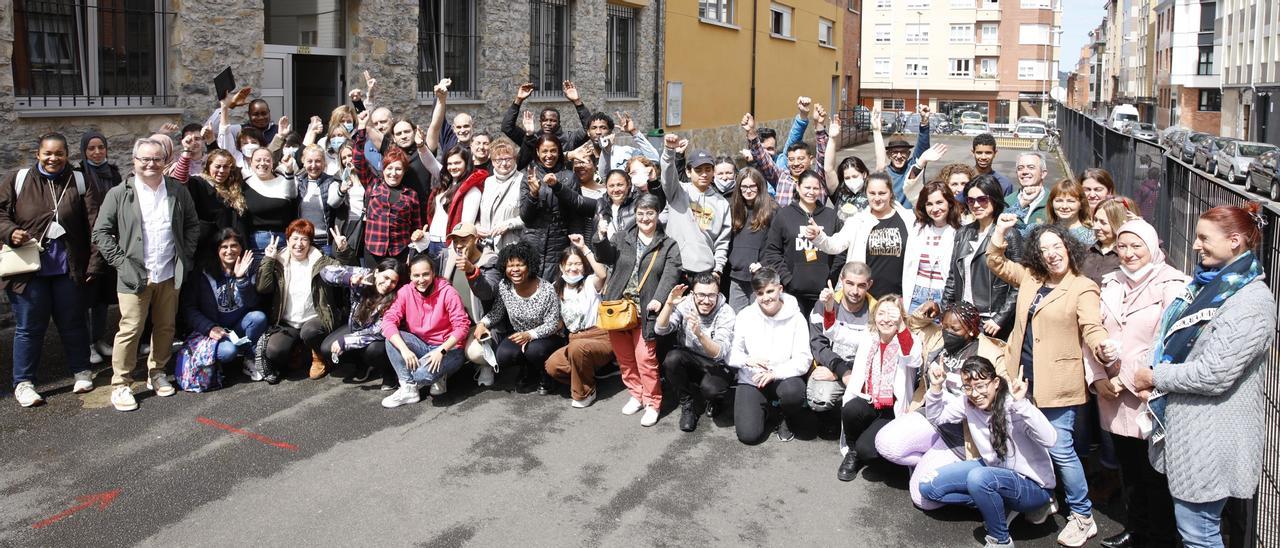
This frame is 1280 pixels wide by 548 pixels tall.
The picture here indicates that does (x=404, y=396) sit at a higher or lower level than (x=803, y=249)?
lower

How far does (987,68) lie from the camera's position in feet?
244

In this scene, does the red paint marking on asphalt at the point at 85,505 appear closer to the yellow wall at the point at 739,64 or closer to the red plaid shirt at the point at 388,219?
the red plaid shirt at the point at 388,219

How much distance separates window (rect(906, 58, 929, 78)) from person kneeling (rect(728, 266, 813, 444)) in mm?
72742

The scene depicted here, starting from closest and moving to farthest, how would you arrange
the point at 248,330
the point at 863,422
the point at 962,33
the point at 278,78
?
the point at 863,422
the point at 248,330
the point at 278,78
the point at 962,33

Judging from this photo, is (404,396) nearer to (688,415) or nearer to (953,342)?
(688,415)

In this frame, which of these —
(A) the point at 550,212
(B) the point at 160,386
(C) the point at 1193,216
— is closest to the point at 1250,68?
(C) the point at 1193,216

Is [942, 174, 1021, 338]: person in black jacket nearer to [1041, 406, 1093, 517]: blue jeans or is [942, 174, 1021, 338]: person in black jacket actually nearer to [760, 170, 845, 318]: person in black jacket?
[1041, 406, 1093, 517]: blue jeans

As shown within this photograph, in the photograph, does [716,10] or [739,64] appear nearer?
[716,10]

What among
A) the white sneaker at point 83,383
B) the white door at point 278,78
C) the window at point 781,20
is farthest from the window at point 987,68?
the white sneaker at point 83,383

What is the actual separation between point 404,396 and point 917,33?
74021mm

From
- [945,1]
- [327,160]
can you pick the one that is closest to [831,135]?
[327,160]

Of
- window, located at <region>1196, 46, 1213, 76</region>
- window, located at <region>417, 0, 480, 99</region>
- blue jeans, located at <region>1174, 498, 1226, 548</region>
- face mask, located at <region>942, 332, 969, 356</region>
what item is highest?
window, located at <region>1196, 46, 1213, 76</region>

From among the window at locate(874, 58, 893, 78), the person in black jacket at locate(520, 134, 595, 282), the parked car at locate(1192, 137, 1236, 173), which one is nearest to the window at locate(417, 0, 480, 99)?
the person in black jacket at locate(520, 134, 595, 282)

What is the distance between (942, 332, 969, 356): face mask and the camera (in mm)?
5633
